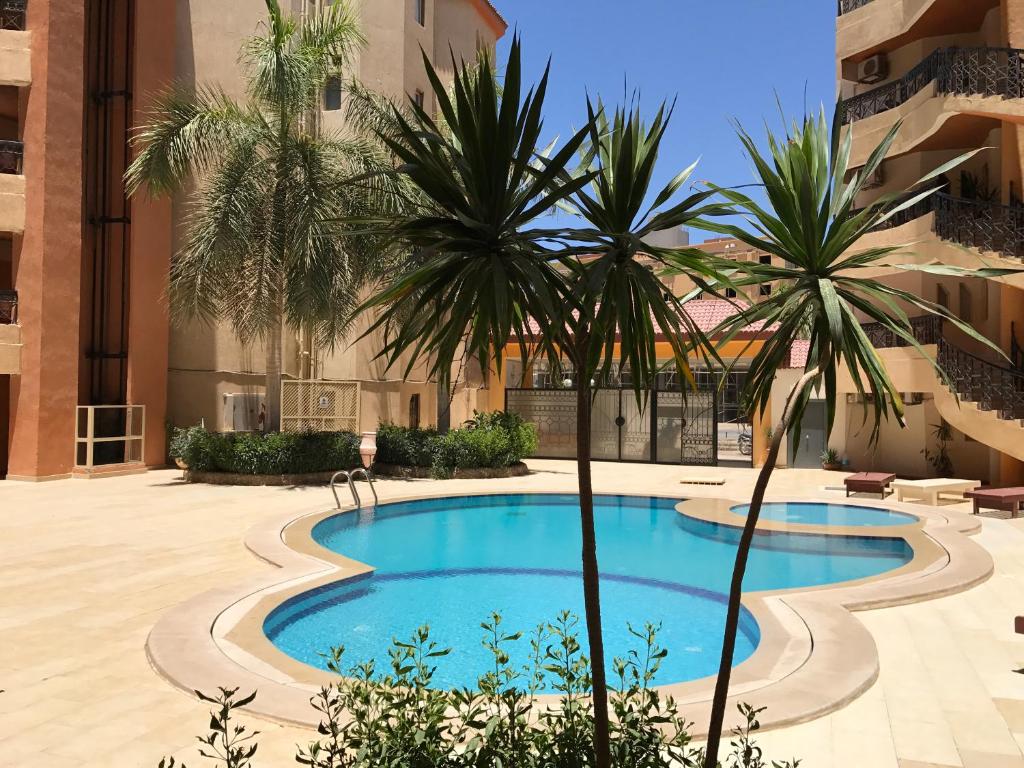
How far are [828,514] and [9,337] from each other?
1741 centimetres

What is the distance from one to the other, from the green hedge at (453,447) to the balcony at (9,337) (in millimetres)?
8167

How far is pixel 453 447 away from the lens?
19.5 metres

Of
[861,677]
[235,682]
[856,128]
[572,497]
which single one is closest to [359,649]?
[235,682]

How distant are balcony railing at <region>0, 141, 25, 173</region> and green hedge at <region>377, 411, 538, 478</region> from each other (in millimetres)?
10062

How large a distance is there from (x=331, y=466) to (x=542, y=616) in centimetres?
1052

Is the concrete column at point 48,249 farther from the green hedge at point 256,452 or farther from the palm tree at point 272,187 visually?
the green hedge at point 256,452

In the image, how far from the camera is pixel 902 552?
11.6 metres

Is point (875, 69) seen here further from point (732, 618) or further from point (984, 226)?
point (732, 618)

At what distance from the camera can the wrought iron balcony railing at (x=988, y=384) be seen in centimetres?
1628

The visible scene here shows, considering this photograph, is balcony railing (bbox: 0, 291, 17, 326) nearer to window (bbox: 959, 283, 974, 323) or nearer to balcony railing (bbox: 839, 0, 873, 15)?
window (bbox: 959, 283, 974, 323)

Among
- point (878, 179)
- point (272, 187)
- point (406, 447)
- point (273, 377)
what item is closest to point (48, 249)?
point (272, 187)

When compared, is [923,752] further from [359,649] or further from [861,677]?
[359,649]

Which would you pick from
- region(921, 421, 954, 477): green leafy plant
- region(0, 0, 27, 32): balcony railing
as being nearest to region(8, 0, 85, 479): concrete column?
region(0, 0, 27, 32): balcony railing

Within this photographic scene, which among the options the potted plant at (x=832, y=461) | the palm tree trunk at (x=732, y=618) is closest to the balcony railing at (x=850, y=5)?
the potted plant at (x=832, y=461)
